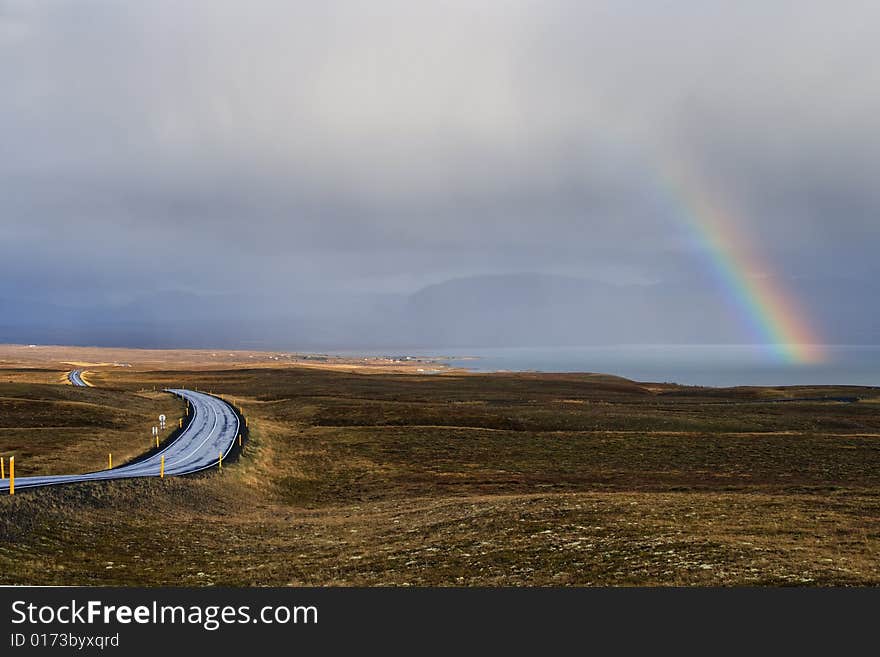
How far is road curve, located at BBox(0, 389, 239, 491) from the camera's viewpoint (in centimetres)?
2877

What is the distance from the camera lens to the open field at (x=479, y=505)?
53.6 ft

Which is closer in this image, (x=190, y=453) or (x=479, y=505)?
(x=479, y=505)

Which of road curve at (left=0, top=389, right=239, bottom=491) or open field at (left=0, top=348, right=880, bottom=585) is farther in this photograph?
road curve at (left=0, top=389, right=239, bottom=491)

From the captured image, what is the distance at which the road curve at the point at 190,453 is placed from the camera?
94.4 feet

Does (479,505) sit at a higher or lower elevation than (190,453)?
higher

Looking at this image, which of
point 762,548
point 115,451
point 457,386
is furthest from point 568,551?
point 457,386

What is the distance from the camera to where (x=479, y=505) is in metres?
26.0

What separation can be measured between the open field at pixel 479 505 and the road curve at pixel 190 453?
8.27 ft

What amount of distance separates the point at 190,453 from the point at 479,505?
25256mm

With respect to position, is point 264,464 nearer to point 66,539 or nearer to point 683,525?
point 66,539

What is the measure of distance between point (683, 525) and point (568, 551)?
5919mm

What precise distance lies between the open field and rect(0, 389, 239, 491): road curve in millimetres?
2519

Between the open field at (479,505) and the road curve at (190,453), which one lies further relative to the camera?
the road curve at (190,453)

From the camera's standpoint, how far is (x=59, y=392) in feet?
236
